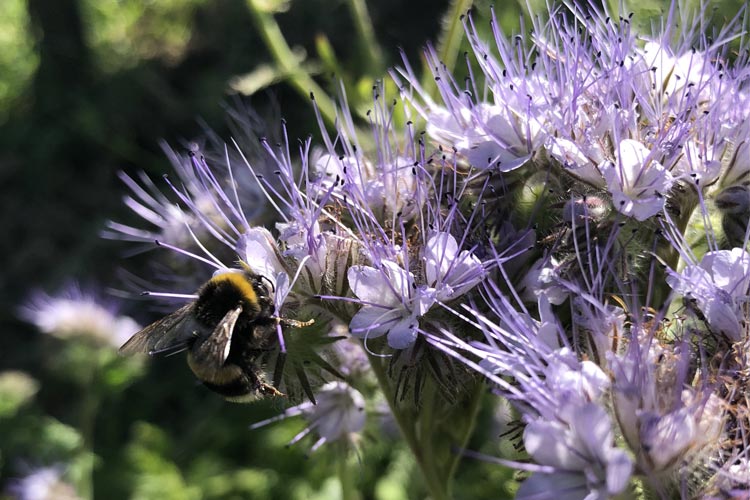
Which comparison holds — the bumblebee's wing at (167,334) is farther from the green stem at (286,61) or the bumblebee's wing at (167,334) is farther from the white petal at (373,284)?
the green stem at (286,61)

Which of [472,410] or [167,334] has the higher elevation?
[167,334]

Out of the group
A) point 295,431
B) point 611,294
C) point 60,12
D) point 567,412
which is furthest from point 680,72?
point 60,12

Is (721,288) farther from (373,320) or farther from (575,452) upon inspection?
(373,320)

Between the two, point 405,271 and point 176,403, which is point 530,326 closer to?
point 405,271

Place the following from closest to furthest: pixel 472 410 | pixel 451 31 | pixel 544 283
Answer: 1. pixel 544 283
2. pixel 472 410
3. pixel 451 31

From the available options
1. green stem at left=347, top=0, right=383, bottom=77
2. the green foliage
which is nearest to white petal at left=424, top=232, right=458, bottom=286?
green stem at left=347, top=0, right=383, bottom=77

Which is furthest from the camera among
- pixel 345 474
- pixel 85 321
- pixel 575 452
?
pixel 85 321

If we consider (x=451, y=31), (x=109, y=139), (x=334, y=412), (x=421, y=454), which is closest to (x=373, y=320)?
(x=421, y=454)
